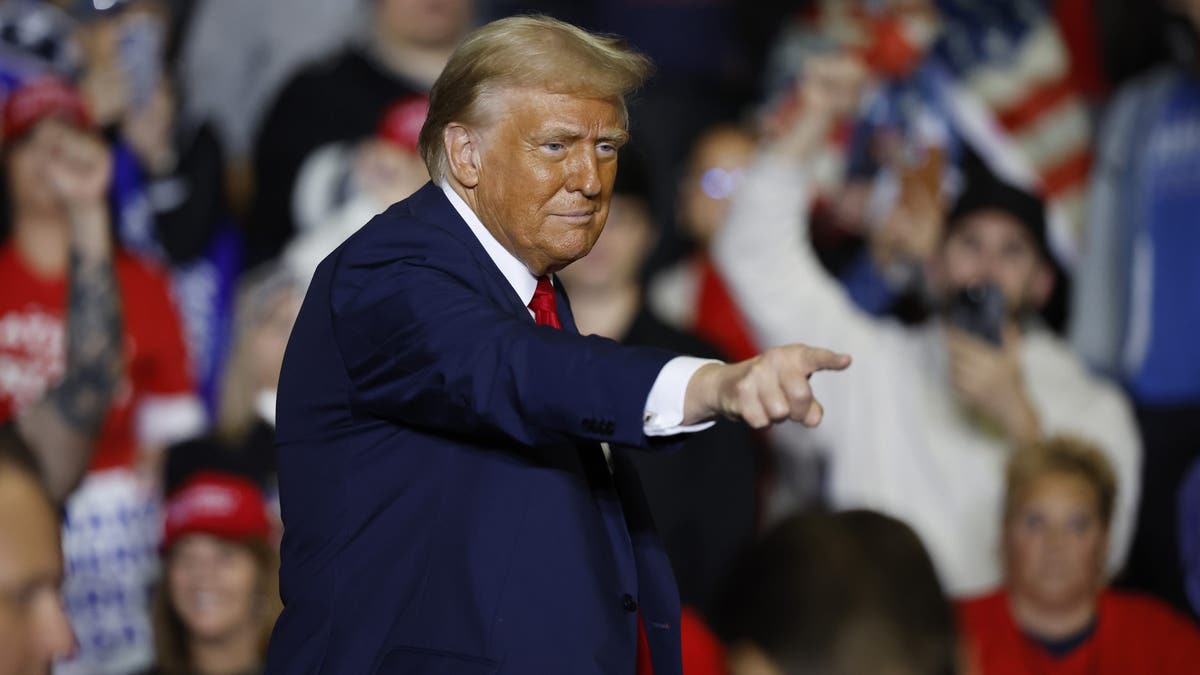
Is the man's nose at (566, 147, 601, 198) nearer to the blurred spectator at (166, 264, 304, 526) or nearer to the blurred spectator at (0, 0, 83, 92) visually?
the blurred spectator at (166, 264, 304, 526)

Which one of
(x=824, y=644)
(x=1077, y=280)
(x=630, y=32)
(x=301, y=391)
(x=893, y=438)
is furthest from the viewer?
(x=630, y=32)

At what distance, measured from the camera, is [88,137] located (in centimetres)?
465

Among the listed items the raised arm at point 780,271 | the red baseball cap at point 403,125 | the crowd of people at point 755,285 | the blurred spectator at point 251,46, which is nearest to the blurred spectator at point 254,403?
the crowd of people at point 755,285

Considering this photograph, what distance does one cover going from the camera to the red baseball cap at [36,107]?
4.68 m

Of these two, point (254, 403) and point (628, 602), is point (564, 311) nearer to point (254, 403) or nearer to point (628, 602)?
point (628, 602)

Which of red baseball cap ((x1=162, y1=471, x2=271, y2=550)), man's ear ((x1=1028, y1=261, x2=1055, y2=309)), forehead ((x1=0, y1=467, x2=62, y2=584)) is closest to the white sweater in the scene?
man's ear ((x1=1028, y1=261, x2=1055, y2=309))

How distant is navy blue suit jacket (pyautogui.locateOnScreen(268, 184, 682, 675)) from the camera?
1.77 m

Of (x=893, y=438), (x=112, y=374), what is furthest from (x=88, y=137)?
(x=893, y=438)

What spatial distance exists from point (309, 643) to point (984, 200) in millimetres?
2922

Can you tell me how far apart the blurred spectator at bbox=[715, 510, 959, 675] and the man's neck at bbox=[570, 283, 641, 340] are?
184 cm

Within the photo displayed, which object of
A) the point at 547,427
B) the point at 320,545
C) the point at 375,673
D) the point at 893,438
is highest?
the point at 547,427

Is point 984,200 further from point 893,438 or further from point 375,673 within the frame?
point 375,673

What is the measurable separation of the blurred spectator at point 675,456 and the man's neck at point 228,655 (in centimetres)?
101

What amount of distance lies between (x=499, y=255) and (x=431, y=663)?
50cm
